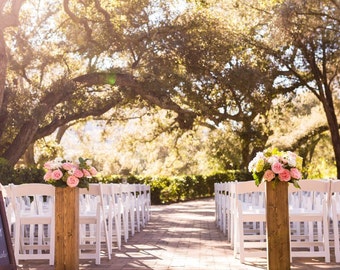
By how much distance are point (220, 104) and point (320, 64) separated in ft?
22.4

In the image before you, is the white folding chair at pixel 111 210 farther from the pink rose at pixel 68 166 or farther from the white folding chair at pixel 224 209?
the white folding chair at pixel 224 209

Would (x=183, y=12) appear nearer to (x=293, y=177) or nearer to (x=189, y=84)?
(x=189, y=84)

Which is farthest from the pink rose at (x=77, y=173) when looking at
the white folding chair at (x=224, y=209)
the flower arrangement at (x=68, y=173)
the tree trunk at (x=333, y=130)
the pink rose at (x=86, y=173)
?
the tree trunk at (x=333, y=130)

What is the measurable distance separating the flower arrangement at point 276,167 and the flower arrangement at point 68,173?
1814 mm

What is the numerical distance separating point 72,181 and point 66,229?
1.64ft

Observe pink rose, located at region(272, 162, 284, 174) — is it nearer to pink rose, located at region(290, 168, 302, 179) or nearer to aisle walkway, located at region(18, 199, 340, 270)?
pink rose, located at region(290, 168, 302, 179)

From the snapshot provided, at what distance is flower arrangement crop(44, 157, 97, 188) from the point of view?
6.86 metres

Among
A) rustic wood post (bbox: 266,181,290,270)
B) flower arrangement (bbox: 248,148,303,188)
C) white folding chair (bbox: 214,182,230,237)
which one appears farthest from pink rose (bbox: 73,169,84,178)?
white folding chair (bbox: 214,182,230,237)

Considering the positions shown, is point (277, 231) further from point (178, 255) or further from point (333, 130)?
point (333, 130)

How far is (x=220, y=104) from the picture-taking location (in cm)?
2002

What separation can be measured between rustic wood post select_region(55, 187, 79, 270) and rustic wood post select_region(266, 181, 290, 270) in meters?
2.00

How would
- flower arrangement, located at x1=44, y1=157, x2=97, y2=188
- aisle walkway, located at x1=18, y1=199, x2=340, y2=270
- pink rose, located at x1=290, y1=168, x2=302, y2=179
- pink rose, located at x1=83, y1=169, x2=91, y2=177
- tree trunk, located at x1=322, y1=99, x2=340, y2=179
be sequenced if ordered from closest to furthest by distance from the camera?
pink rose, located at x1=290, y1=168, x2=302, y2=179 → flower arrangement, located at x1=44, y1=157, x2=97, y2=188 → pink rose, located at x1=83, y1=169, x2=91, y2=177 → aisle walkway, located at x1=18, y1=199, x2=340, y2=270 → tree trunk, located at x1=322, y1=99, x2=340, y2=179

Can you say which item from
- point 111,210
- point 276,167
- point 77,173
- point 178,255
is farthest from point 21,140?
point 276,167

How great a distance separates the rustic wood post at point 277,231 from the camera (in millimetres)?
6336
